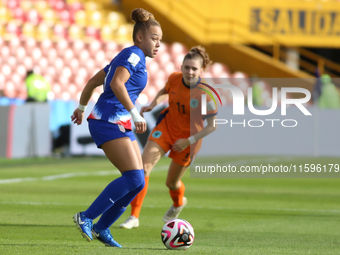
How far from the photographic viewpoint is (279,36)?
25984mm

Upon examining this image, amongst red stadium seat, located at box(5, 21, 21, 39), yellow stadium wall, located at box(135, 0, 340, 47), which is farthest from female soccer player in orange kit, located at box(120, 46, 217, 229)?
yellow stadium wall, located at box(135, 0, 340, 47)

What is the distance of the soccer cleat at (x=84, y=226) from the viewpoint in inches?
177

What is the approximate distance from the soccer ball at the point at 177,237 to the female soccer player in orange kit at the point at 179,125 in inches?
54.5

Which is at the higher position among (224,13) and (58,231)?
(224,13)

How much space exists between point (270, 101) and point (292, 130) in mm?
1560

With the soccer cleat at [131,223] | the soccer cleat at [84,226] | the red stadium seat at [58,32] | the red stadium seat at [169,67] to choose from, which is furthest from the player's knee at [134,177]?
the red stadium seat at [58,32]

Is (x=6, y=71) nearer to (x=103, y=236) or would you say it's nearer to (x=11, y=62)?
(x=11, y=62)

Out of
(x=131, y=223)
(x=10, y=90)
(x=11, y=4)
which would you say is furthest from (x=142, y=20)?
(x=11, y=4)

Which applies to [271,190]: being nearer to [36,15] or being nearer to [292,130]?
[292,130]

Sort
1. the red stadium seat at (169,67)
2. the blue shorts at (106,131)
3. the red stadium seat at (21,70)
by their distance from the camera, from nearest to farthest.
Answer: the blue shorts at (106,131) → the red stadium seat at (21,70) → the red stadium seat at (169,67)

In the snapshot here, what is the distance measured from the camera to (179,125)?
21.1 feet

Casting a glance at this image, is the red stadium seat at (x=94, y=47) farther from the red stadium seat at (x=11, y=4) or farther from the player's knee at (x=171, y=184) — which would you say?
the player's knee at (x=171, y=184)

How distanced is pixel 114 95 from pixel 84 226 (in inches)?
41.5

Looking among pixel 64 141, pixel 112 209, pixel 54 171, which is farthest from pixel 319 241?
pixel 64 141
